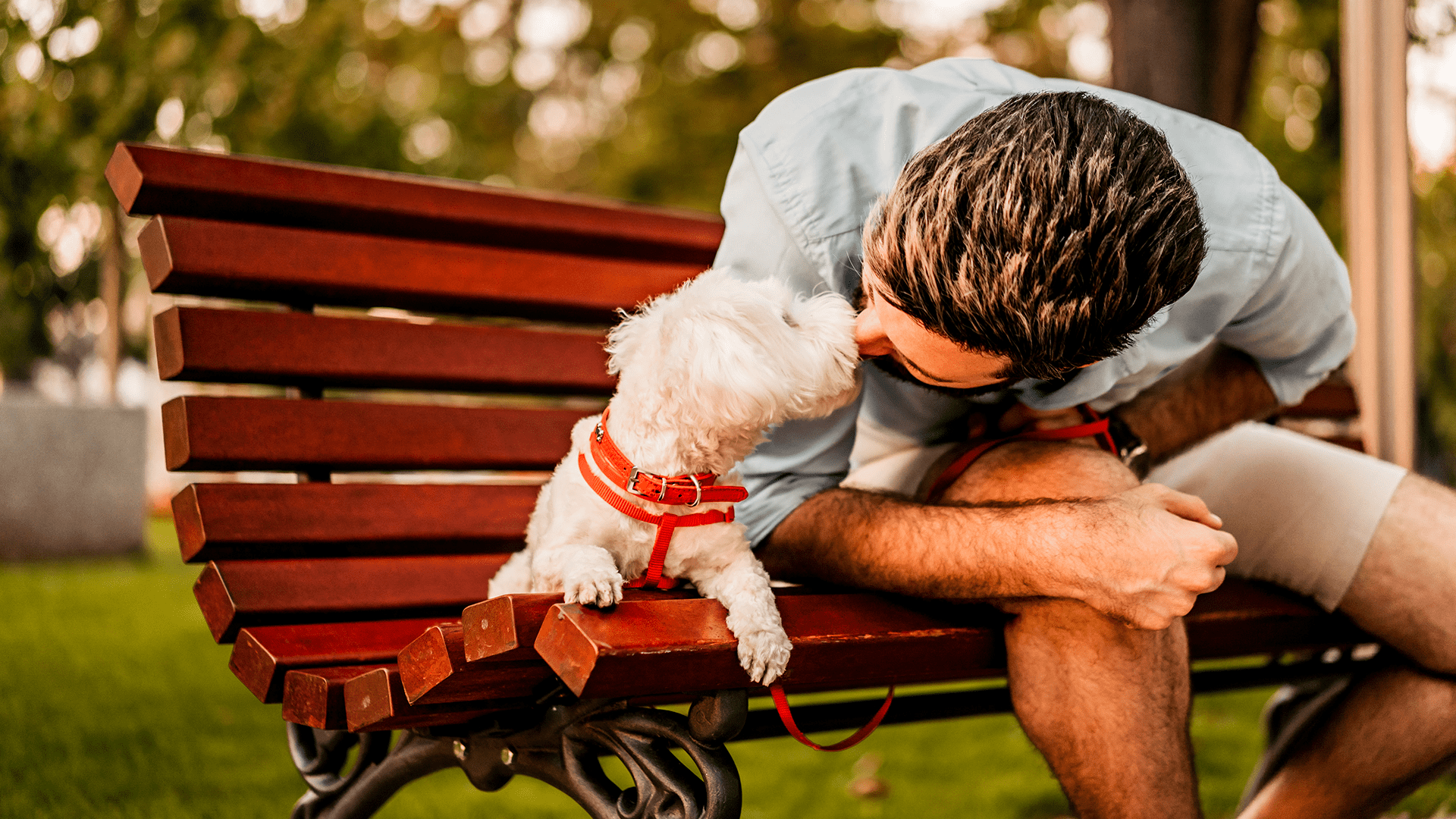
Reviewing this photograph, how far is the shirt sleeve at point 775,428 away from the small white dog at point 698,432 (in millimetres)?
242

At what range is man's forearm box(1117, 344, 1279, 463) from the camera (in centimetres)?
223

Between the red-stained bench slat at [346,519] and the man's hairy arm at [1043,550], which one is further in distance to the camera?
the red-stained bench slat at [346,519]

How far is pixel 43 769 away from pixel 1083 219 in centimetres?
278

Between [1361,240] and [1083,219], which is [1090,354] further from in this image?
[1361,240]

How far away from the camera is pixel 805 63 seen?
888 centimetres

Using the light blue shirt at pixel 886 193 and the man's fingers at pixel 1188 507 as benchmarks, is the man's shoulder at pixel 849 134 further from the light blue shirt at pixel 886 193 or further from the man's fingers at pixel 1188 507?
the man's fingers at pixel 1188 507

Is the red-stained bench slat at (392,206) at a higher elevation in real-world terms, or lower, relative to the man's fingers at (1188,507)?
higher

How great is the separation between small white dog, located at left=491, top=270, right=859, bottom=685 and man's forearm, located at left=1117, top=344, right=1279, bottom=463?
89 cm

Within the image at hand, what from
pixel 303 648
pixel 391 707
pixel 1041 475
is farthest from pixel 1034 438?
pixel 303 648

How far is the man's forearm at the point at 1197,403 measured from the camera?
2.23 meters

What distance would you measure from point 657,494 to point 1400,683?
1.53 metres

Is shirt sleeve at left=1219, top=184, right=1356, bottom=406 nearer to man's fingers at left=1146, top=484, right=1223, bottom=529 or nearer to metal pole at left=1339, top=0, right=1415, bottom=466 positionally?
man's fingers at left=1146, top=484, right=1223, bottom=529

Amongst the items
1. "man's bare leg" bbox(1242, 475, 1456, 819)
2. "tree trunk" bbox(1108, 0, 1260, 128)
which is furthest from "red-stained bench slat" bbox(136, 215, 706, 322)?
"tree trunk" bbox(1108, 0, 1260, 128)

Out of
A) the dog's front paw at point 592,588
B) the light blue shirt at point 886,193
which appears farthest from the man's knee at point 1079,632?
the dog's front paw at point 592,588
